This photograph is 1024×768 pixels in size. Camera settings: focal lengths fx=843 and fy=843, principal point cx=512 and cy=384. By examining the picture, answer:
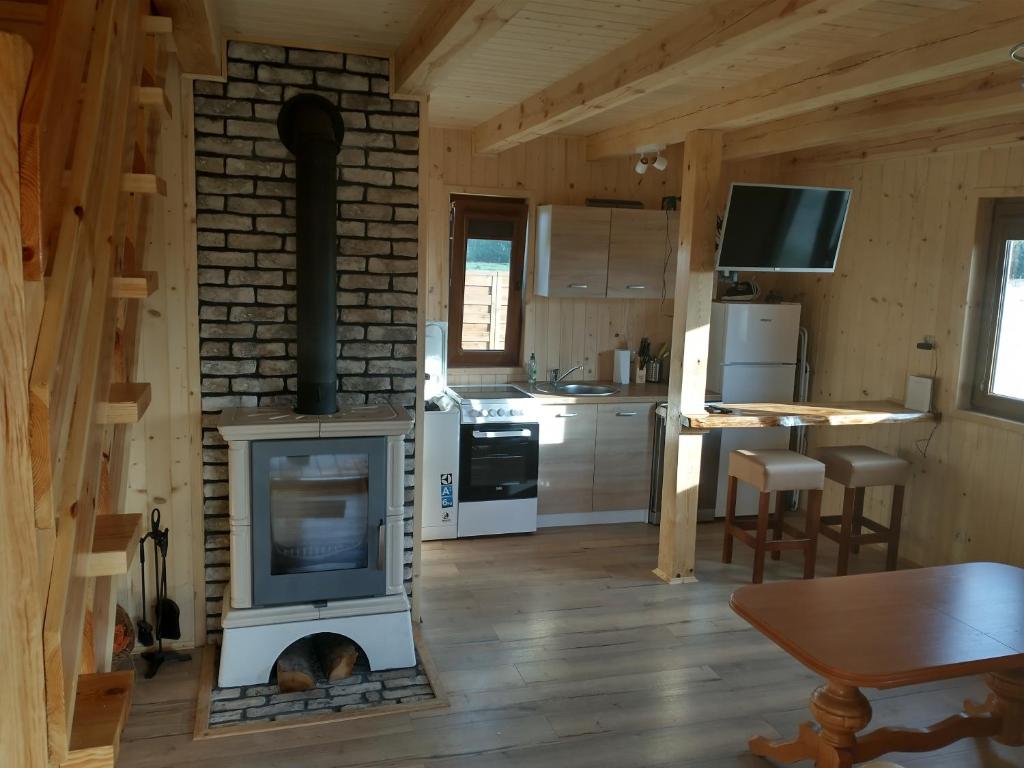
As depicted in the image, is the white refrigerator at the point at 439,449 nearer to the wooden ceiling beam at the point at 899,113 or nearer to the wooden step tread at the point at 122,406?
the wooden ceiling beam at the point at 899,113

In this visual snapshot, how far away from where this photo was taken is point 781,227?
4656mm

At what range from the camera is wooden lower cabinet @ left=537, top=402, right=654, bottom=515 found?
525cm

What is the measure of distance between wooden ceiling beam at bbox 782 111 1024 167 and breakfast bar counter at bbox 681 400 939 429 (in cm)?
146

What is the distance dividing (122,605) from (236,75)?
2216 mm

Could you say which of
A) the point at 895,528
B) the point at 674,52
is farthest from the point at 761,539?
the point at 674,52

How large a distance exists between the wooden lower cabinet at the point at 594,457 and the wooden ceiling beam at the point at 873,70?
1.74 meters

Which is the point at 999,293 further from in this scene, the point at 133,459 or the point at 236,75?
the point at 133,459

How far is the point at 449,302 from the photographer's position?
5.51 meters

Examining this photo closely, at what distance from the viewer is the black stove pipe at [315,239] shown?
3.30 meters

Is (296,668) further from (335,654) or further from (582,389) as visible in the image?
(582,389)

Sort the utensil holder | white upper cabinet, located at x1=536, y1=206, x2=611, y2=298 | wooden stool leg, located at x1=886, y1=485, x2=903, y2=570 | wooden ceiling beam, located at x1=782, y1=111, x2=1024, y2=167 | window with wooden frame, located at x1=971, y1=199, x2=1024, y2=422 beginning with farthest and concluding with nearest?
the utensil holder → white upper cabinet, located at x1=536, y1=206, x2=611, y2=298 → wooden stool leg, located at x1=886, y1=485, x2=903, y2=570 → window with wooden frame, located at x1=971, y1=199, x2=1024, y2=422 → wooden ceiling beam, located at x1=782, y1=111, x2=1024, y2=167

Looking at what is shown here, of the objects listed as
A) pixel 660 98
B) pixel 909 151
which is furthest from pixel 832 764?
pixel 909 151

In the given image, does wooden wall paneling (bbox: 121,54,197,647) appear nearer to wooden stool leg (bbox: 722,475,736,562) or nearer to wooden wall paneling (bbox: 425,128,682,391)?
wooden wall paneling (bbox: 425,128,682,391)

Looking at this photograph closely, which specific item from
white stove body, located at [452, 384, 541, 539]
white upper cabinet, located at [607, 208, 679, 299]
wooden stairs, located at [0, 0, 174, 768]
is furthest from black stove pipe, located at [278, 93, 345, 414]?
white upper cabinet, located at [607, 208, 679, 299]
